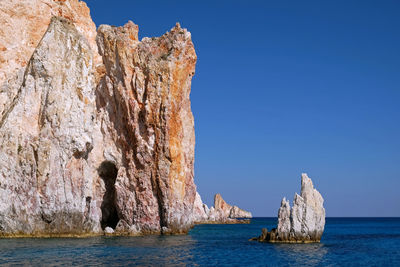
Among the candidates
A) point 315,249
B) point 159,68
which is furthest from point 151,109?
point 315,249

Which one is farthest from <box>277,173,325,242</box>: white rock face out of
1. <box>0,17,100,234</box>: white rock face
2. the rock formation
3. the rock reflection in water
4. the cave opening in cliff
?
the cave opening in cliff

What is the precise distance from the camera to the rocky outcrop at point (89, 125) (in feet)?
136

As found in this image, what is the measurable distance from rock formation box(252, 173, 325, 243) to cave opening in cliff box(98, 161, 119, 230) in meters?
19.7

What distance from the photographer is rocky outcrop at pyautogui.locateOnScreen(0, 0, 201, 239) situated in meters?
41.6

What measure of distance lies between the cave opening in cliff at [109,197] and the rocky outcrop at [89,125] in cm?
11

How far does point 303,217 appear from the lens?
39562 millimetres

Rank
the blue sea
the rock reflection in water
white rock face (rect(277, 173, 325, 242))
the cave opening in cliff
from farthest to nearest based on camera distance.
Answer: the cave opening in cliff, white rock face (rect(277, 173, 325, 242)), the rock reflection in water, the blue sea

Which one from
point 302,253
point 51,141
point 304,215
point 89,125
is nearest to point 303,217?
point 304,215

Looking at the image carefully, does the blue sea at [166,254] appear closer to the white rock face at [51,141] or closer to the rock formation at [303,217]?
the rock formation at [303,217]

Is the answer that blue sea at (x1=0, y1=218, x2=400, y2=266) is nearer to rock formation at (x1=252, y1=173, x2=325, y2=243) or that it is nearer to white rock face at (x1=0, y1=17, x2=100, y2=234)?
rock formation at (x1=252, y1=173, x2=325, y2=243)

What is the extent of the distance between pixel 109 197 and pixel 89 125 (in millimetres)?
9748

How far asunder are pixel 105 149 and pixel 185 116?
9.53 metres

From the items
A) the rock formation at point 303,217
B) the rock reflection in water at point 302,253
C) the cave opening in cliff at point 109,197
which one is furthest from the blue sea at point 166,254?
the cave opening in cliff at point 109,197

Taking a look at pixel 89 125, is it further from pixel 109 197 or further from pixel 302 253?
pixel 302 253
